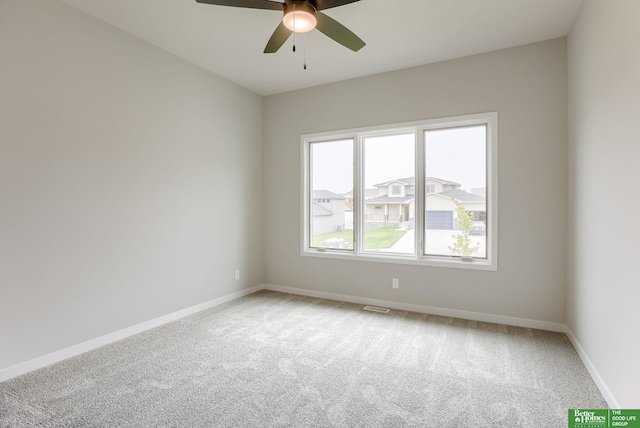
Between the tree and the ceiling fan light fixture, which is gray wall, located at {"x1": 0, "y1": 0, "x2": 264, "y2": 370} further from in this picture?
the tree

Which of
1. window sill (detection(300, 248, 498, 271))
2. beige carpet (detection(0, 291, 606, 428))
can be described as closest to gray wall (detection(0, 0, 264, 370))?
beige carpet (detection(0, 291, 606, 428))

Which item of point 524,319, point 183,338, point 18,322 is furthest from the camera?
point 524,319

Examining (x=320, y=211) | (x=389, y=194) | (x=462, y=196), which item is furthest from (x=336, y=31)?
(x=320, y=211)

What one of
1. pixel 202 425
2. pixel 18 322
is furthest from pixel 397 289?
pixel 18 322

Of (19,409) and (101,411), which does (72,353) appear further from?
(101,411)

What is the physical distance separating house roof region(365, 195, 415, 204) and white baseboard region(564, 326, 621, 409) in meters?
2.12

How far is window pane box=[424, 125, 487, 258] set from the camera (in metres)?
3.73

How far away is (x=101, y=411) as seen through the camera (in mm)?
2021

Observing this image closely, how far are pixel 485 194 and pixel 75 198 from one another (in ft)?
13.5

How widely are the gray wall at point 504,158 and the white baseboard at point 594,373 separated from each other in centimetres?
40

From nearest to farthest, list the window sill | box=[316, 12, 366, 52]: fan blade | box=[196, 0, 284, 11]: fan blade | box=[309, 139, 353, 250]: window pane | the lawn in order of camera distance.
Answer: box=[196, 0, 284, 11]: fan blade, box=[316, 12, 366, 52]: fan blade, the window sill, the lawn, box=[309, 139, 353, 250]: window pane

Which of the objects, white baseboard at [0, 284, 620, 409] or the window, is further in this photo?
the window

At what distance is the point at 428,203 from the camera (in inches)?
158

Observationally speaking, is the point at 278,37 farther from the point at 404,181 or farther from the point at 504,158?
the point at 504,158
